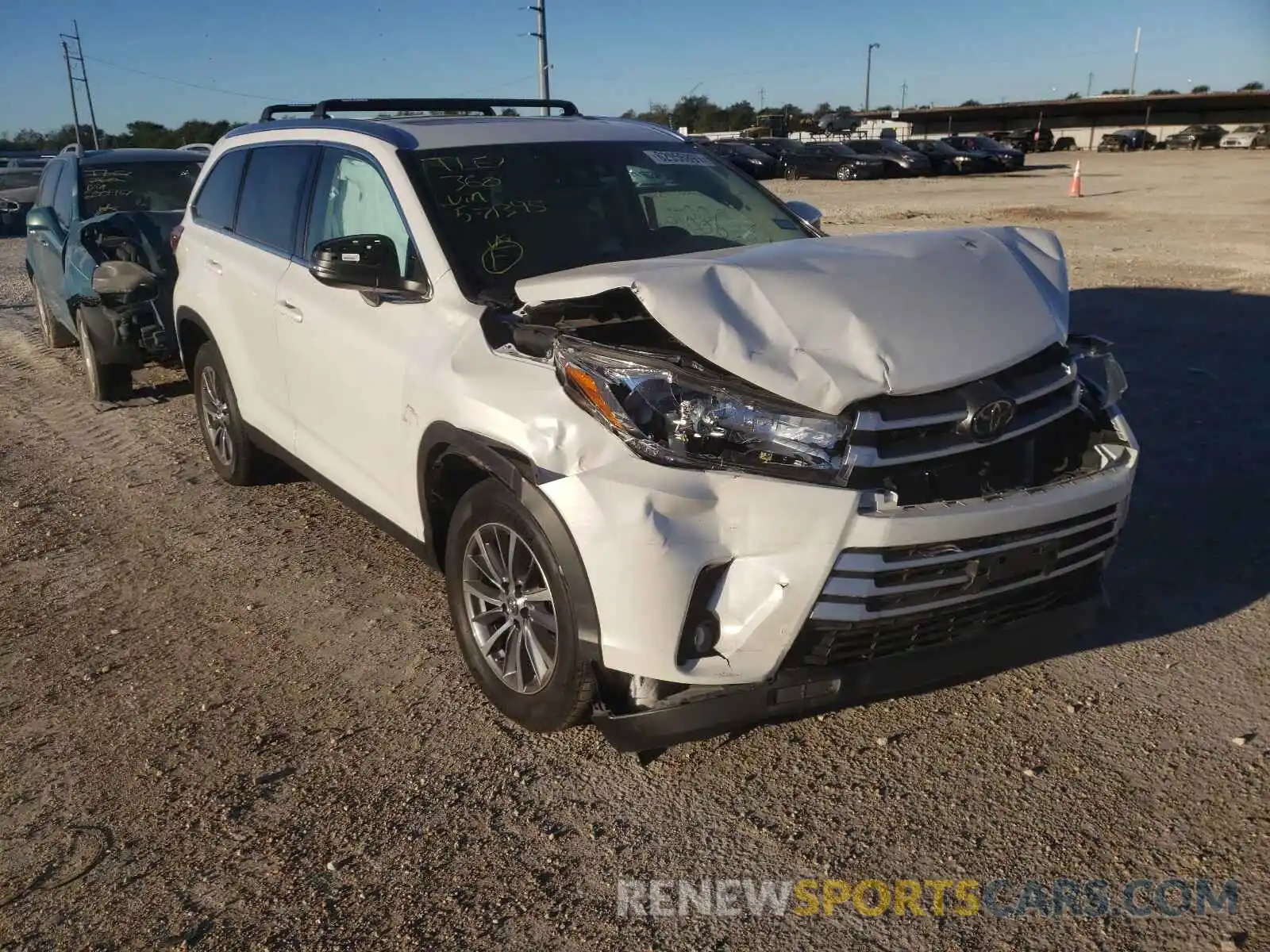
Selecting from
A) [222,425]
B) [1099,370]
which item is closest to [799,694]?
[1099,370]

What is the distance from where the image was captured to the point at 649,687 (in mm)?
3008

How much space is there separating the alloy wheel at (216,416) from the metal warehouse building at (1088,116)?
63.4 metres

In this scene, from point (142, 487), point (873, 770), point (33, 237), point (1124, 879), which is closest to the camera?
point (1124, 879)

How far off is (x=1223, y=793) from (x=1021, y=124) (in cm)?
8409

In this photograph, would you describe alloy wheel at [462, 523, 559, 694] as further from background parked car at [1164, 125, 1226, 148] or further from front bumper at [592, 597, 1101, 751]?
background parked car at [1164, 125, 1226, 148]

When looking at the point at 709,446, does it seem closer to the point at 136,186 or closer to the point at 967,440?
the point at 967,440

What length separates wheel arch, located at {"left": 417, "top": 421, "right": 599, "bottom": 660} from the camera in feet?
9.62

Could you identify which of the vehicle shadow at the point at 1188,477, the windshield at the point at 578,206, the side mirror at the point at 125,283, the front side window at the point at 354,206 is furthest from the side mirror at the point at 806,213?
the side mirror at the point at 125,283

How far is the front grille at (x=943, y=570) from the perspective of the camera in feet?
9.15

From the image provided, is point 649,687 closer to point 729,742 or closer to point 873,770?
point 729,742

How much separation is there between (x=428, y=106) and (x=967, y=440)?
3.43 meters

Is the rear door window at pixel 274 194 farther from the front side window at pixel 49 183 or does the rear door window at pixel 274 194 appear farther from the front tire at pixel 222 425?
the front side window at pixel 49 183

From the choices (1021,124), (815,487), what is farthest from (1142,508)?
(1021,124)

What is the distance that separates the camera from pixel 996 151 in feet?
125
